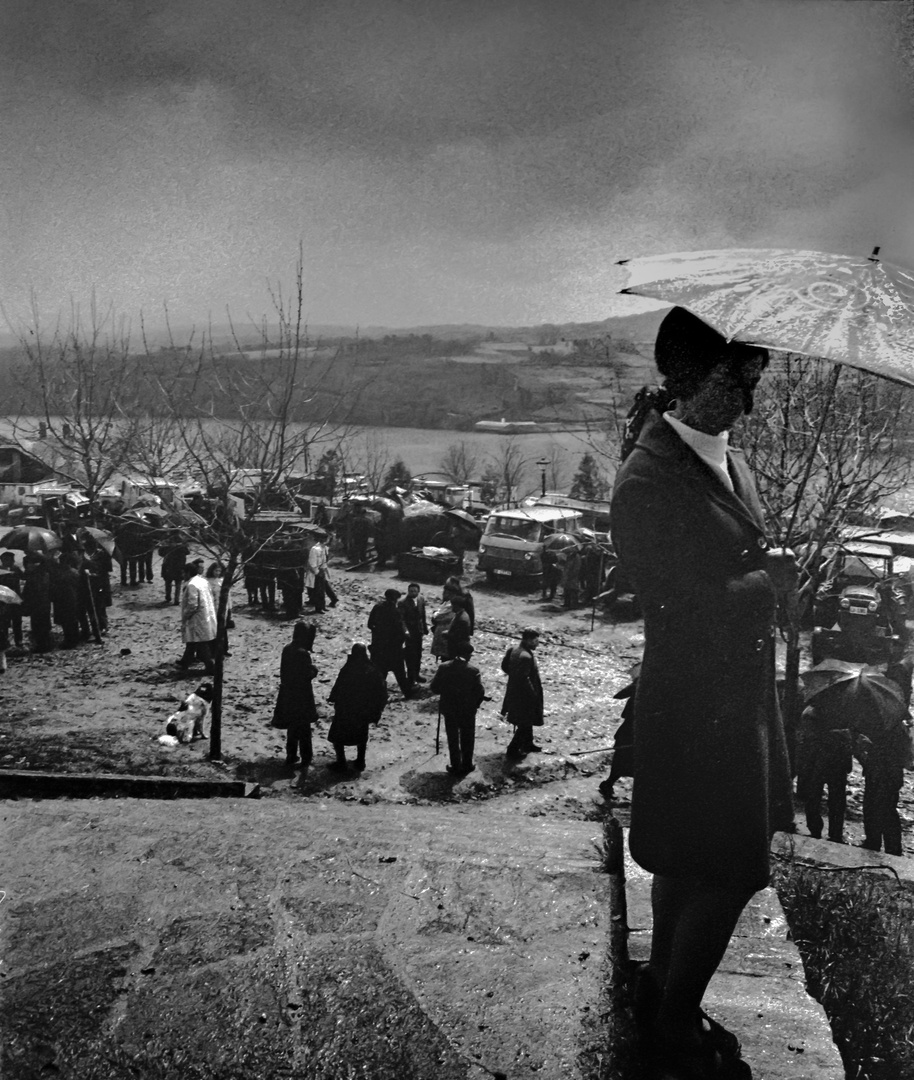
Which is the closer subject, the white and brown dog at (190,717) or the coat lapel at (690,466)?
the coat lapel at (690,466)

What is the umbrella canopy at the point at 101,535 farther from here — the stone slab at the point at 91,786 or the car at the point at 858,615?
the car at the point at 858,615

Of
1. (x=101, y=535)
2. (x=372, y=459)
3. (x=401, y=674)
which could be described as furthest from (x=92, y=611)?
(x=372, y=459)

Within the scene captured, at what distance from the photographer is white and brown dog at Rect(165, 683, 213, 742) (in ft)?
16.9

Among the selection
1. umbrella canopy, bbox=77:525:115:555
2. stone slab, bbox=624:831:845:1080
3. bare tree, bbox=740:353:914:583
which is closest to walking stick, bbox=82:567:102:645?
umbrella canopy, bbox=77:525:115:555

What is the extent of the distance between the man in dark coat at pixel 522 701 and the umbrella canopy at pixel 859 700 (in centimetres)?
184

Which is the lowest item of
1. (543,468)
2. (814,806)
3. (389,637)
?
(814,806)

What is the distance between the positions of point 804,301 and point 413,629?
4691 millimetres

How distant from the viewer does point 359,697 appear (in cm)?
540

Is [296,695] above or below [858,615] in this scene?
below

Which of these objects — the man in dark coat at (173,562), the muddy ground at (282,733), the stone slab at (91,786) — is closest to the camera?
the stone slab at (91,786)

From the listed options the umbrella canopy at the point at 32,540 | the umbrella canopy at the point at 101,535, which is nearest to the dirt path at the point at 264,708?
the umbrella canopy at the point at 101,535

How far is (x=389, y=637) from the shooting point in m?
Answer: 6.15

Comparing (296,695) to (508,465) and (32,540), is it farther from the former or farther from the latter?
(508,465)

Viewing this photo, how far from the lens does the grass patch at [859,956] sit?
2174mm
